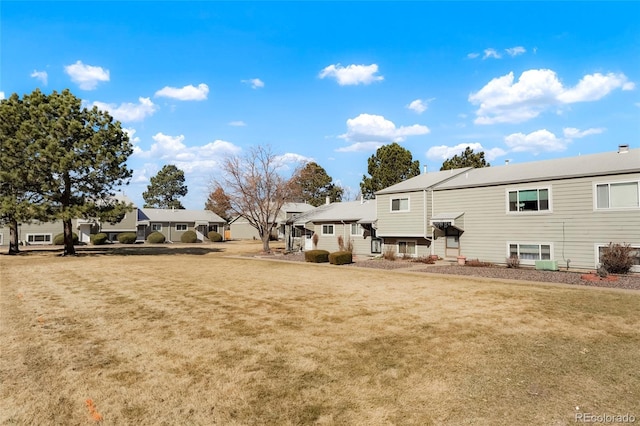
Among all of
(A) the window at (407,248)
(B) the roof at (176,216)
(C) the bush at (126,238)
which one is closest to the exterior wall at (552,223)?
(A) the window at (407,248)

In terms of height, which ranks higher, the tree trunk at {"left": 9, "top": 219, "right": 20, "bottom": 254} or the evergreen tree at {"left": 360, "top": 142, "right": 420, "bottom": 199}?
the evergreen tree at {"left": 360, "top": 142, "right": 420, "bottom": 199}

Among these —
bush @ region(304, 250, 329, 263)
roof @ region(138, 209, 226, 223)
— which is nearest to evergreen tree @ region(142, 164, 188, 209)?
roof @ region(138, 209, 226, 223)

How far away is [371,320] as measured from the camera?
32.2 ft

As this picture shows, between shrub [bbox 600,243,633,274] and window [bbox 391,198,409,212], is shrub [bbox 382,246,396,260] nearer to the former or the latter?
window [bbox 391,198,409,212]

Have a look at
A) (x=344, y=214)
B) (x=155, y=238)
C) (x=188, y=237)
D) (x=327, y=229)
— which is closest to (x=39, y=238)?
(x=155, y=238)

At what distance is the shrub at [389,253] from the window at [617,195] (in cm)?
1212

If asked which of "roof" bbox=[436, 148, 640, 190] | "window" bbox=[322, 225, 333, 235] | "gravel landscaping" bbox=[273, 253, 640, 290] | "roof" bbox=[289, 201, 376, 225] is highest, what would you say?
"roof" bbox=[436, 148, 640, 190]

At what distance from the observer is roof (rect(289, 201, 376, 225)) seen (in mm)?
31309

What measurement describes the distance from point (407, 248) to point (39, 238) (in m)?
52.0

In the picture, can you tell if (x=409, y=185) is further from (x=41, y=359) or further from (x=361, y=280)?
(x=41, y=359)

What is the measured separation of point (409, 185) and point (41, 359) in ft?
80.6

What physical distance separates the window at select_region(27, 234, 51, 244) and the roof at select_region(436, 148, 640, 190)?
5424cm

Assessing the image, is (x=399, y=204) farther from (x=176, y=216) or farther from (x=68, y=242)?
(x=176, y=216)

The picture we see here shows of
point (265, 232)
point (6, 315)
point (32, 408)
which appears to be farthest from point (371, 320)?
point (265, 232)
